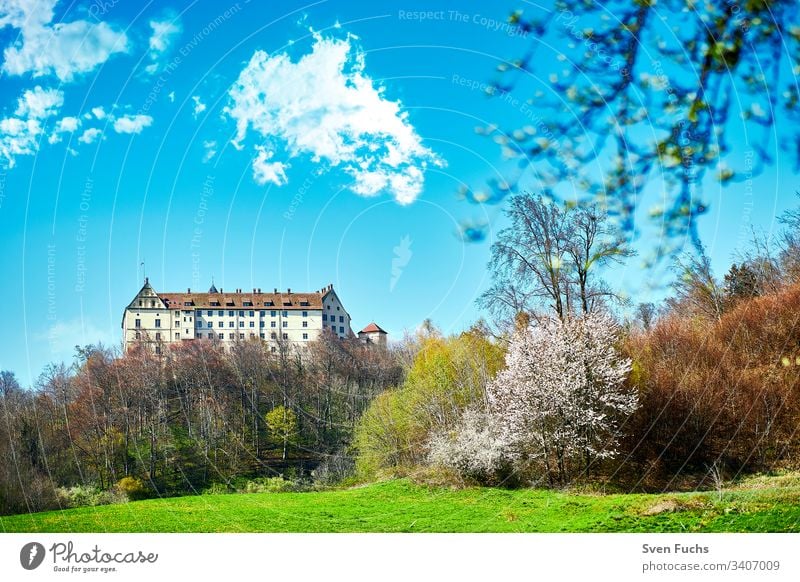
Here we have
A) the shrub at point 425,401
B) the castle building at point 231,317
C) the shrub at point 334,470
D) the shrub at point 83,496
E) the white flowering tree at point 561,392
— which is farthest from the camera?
the shrub at point 425,401

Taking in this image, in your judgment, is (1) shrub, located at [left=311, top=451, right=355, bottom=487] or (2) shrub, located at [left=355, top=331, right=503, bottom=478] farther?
(2) shrub, located at [left=355, top=331, right=503, bottom=478]

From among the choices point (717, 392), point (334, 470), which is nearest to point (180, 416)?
point (334, 470)

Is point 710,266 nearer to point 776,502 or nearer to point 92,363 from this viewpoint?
point 776,502

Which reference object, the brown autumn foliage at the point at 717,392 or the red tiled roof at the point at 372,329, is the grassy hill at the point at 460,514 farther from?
the red tiled roof at the point at 372,329

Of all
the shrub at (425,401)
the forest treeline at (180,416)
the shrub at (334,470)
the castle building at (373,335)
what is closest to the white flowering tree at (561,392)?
the shrub at (425,401)

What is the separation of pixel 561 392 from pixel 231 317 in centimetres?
510

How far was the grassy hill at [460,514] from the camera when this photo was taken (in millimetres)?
6293

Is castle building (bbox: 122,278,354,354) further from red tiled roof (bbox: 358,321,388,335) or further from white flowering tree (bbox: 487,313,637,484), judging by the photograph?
white flowering tree (bbox: 487,313,637,484)

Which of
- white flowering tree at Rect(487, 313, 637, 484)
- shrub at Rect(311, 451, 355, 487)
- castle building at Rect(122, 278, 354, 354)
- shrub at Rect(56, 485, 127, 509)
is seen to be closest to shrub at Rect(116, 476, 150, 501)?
shrub at Rect(56, 485, 127, 509)

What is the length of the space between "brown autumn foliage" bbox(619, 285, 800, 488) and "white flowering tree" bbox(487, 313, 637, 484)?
887 millimetres

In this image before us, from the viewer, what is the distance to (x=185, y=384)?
10320mm

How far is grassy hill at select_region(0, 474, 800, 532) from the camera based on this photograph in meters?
6.29

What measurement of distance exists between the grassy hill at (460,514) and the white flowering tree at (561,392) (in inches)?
47.2

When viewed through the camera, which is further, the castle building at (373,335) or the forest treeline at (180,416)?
the castle building at (373,335)
